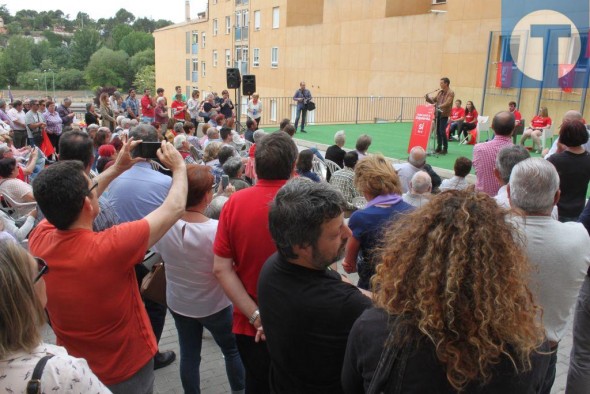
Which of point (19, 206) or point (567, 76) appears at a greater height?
point (567, 76)

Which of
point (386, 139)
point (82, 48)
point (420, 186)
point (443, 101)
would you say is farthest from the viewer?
point (82, 48)

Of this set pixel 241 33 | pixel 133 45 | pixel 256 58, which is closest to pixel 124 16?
pixel 133 45

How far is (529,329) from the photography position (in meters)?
1.29

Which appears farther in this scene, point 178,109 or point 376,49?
point 376,49

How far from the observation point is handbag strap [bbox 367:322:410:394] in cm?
128

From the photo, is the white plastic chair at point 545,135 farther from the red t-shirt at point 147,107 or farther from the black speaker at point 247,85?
the red t-shirt at point 147,107

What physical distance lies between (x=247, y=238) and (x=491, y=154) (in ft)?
11.1

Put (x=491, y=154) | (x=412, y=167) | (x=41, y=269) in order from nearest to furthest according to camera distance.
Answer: (x=41, y=269) < (x=491, y=154) < (x=412, y=167)

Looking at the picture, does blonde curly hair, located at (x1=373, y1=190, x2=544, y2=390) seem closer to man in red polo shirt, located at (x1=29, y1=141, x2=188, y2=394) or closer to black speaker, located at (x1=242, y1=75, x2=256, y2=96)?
man in red polo shirt, located at (x1=29, y1=141, x2=188, y2=394)

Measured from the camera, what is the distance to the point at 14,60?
86.8 metres

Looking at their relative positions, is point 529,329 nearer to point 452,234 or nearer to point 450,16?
point 452,234

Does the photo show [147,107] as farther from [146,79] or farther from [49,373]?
[146,79]

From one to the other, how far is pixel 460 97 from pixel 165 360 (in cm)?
1852

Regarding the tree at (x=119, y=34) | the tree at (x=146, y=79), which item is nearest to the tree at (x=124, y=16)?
the tree at (x=119, y=34)
